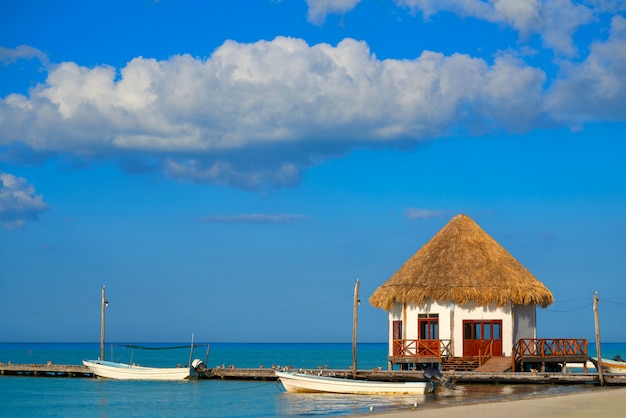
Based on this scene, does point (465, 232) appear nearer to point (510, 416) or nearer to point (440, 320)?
point (440, 320)

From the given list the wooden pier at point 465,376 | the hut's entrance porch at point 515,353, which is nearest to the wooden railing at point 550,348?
the hut's entrance porch at point 515,353

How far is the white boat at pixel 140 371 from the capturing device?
43.8m

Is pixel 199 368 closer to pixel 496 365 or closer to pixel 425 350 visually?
pixel 425 350

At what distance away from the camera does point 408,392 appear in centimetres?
3403

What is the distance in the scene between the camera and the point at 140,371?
46.0 meters

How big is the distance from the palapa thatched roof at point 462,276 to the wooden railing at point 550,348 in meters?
1.78

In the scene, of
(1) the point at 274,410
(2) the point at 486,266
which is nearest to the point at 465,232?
(2) the point at 486,266

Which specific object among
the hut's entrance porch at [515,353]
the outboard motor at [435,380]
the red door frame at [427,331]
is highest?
the red door frame at [427,331]

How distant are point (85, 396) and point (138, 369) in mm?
6002

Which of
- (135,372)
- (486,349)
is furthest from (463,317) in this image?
(135,372)

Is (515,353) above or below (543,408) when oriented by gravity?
above

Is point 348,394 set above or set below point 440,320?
below

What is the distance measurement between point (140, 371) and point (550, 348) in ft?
65.5

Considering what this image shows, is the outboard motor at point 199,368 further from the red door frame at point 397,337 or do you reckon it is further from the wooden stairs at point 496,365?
the wooden stairs at point 496,365
